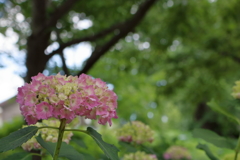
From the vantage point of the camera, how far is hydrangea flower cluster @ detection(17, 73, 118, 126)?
961 mm

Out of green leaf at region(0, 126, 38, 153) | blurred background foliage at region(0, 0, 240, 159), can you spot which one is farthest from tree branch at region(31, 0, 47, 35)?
green leaf at region(0, 126, 38, 153)

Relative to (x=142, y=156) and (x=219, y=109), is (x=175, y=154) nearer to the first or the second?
(x=142, y=156)

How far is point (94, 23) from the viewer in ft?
15.8

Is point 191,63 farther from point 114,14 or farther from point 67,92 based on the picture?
point 67,92

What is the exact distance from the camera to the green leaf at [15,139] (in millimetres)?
897

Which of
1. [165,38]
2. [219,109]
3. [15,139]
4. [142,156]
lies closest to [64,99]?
[15,139]

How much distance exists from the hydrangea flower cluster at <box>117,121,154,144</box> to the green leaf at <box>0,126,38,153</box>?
3.07ft

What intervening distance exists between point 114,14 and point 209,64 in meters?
2.42

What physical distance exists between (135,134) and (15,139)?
104cm

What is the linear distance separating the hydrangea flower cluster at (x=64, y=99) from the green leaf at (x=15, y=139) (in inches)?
2.2

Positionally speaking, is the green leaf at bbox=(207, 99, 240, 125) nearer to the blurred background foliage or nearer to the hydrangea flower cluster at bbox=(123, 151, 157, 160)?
the hydrangea flower cluster at bbox=(123, 151, 157, 160)

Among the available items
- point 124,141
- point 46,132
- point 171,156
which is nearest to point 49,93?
point 46,132

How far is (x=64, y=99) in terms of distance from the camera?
3.15 feet

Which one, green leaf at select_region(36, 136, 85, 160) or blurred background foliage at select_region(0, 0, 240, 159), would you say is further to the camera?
blurred background foliage at select_region(0, 0, 240, 159)
